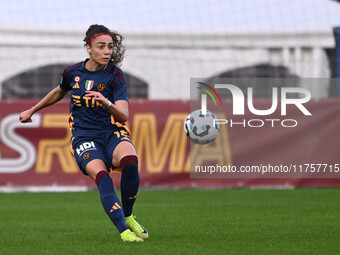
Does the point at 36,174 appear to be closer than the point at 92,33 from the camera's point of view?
No

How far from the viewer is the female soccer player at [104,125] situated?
22.4ft

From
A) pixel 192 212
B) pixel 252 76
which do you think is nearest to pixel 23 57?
pixel 252 76

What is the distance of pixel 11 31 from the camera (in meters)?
22.5

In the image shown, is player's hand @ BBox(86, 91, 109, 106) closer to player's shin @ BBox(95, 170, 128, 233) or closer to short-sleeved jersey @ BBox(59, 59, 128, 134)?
short-sleeved jersey @ BBox(59, 59, 128, 134)

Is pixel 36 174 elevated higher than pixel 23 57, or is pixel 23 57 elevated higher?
pixel 23 57

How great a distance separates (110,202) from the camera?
22.1 ft

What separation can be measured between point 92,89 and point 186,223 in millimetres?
2488

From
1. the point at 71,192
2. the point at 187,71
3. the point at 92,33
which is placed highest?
the point at 92,33

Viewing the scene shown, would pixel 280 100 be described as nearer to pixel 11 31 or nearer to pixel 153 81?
pixel 153 81

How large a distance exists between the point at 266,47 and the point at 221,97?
6.74 m

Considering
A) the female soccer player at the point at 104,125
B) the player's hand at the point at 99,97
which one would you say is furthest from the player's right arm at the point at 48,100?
the player's hand at the point at 99,97

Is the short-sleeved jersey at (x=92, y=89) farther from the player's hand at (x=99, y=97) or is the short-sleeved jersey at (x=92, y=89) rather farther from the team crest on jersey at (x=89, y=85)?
the player's hand at (x=99, y=97)

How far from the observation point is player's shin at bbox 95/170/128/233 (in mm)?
6715

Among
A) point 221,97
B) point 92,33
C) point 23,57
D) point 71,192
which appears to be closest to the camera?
point 92,33
